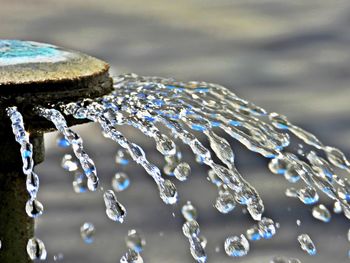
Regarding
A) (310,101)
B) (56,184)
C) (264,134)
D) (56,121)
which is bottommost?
(56,184)

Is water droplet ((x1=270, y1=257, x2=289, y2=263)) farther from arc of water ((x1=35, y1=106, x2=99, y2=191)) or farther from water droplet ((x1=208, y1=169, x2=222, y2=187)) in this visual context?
arc of water ((x1=35, y1=106, x2=99, y2=191))

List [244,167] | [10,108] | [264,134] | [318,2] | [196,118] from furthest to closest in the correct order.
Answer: [318,2]
[244,167]
[264,134]
[196,118]
[10,108]

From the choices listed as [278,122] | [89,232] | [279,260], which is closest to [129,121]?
[278,122]

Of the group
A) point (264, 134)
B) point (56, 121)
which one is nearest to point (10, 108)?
point (56, 121)

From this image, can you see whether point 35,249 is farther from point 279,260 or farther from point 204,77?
point 204,77

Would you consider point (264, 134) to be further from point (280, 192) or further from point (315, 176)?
point (280, 192)

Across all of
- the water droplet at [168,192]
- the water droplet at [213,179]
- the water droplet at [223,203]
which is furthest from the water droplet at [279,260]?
the water droplet at [168,192]

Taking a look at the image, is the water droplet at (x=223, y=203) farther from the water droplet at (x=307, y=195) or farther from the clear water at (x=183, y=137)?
the water droplet at (x=307, y=195)

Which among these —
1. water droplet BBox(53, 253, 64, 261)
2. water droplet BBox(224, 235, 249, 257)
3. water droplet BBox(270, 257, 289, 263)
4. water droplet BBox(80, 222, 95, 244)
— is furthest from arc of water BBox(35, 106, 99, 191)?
water droplet BBox(53, 253, 64, 261)
